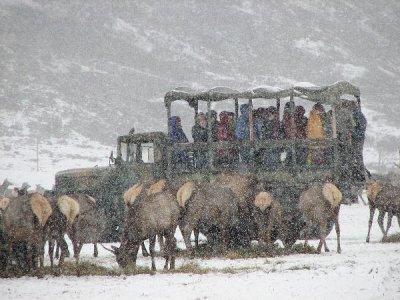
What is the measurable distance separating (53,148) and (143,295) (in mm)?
57323

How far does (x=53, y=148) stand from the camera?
206 ft

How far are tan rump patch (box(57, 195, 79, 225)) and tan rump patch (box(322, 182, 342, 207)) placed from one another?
5234 mm

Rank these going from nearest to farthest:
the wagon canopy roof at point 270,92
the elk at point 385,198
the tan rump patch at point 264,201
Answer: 1. the tan rump patch at point 264,201
2. the wagon canopy roof at point 270,92
3. the elk at point 385,198

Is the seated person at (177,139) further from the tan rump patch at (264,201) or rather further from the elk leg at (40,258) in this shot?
the elk leg at (40,258)

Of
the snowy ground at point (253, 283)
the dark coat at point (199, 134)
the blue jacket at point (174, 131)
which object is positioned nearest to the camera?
the snowy ground at point (253, 283)

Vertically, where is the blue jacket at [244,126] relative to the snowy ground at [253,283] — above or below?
above

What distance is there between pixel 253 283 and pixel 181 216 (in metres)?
3.31

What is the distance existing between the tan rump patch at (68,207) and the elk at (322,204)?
197 inches

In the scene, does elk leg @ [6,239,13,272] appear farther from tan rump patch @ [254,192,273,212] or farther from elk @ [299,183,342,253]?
elk @ [299,183,342,253]

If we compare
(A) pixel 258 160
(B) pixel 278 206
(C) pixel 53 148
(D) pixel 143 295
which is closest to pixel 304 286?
(D) pixel 143 295

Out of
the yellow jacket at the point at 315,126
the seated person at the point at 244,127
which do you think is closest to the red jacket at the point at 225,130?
the seated person at the point at 244,127

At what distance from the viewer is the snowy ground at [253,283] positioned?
7488 mm

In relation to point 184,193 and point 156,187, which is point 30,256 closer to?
point 156,187

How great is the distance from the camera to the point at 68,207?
9.84 metres
